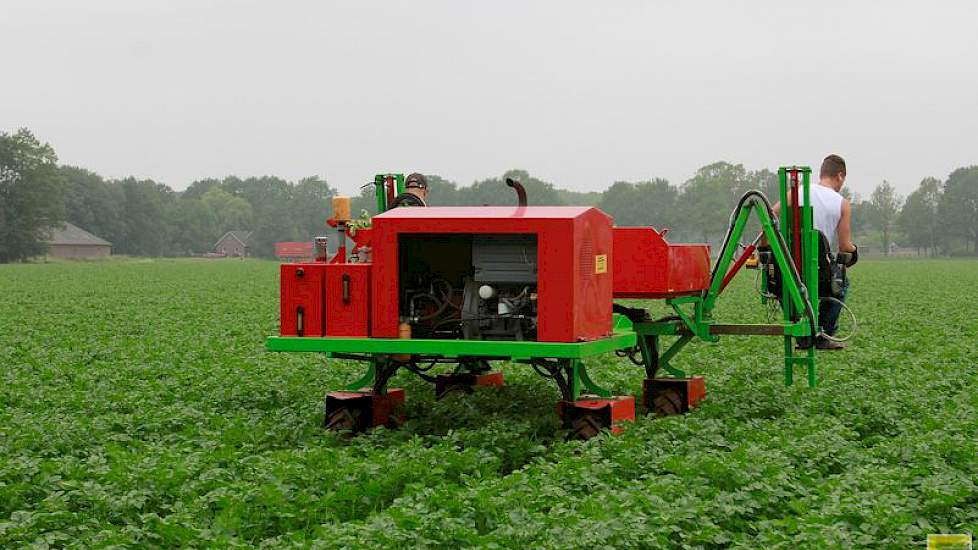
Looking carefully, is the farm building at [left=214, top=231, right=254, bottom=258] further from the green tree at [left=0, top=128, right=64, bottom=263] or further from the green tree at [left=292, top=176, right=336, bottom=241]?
the green tree at [left=0, top=128, right=64, bottom=263]

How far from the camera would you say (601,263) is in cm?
943

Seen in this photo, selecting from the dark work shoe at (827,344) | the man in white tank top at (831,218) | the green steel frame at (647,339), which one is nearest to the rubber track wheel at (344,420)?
the green steel frame at (647,339)

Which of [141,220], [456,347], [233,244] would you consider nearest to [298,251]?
[456,347]

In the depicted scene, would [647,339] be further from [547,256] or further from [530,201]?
[530,201]

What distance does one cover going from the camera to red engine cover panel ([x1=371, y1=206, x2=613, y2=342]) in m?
8.80

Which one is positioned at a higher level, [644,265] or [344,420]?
[644,265]

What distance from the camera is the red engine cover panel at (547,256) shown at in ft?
28.9

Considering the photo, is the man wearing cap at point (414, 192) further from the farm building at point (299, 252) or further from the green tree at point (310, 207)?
the green tree at point (310, 207)

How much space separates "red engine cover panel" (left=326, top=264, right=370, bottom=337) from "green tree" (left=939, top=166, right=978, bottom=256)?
502 ft

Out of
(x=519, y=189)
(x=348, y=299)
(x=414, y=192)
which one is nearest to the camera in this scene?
(x=519, y=189)

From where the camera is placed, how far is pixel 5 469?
7406 millimetres

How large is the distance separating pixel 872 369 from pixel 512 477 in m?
7.36

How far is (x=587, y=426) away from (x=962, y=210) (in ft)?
508

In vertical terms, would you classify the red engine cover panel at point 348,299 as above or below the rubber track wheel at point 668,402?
above
